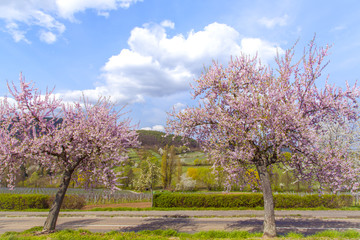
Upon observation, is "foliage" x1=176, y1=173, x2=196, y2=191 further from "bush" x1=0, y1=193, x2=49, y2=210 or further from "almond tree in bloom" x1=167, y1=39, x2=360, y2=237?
"almond tree in bloom" x1=167, y1=39, x2=360, y2=237

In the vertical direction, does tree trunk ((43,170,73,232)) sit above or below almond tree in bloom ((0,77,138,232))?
below

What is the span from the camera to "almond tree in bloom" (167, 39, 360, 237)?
10.3 m

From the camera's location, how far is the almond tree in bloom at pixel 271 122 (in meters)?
10.3

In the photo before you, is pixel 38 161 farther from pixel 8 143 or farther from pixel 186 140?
pixel 186 140

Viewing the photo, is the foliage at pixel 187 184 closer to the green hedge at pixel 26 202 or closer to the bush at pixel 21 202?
the green hedge at pixel 26 202

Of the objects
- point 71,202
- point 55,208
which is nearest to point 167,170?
point 71,202

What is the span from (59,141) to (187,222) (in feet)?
34.9

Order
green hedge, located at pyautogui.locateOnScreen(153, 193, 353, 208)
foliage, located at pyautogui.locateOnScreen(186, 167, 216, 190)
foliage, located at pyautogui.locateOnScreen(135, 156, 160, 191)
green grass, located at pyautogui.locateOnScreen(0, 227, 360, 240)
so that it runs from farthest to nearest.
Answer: foliage, located at pyautogui.locateOnScreen(186, 167, 216, 190) → foliage, located at pyautogui.locateOnScreen(135, 156, 160, 191) → green hedge, located at pyautogui.locateOnScreen(153, 193, 353, 208) → green grass, located at pyautogui.locateOnScreen(0, 227, 360, 240)

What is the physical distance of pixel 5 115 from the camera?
439 inches

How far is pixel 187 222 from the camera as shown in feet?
54.7

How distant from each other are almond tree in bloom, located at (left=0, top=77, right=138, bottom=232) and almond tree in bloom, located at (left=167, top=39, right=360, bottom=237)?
3.69 m

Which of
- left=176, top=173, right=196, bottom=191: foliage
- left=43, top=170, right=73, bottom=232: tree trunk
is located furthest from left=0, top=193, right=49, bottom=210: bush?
left=176, top=173, right=196, bottom=191: foliage

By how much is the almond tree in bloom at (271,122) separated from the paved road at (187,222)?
4.52 metres

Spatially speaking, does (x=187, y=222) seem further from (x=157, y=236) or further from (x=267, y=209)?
(x=267, y=209)
